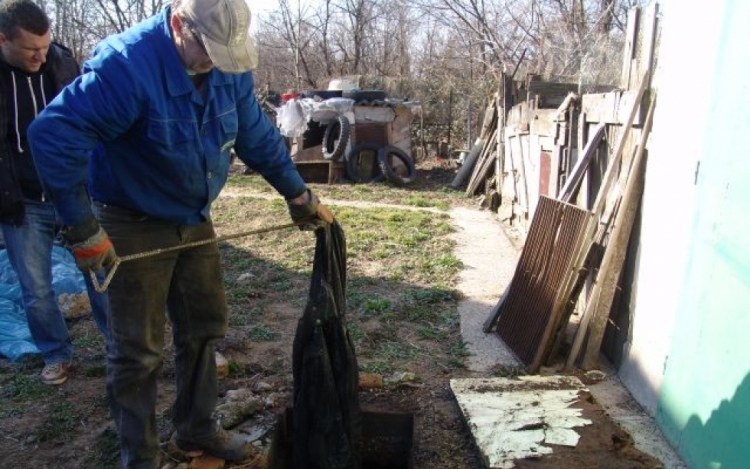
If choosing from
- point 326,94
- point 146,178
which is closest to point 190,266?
point 146,178

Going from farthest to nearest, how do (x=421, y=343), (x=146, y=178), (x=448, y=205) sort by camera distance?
(x=448, y=205), (x=421, y=343), (x=146, y=178)

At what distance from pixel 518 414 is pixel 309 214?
1396 mm

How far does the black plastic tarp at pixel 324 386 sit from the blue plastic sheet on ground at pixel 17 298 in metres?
2.09

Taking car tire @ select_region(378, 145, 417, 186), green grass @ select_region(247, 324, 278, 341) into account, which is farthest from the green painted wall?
car tire @ select_region(378, 145, 417, 186)

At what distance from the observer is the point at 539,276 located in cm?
392

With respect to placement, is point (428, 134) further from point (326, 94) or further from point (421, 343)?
point (421, 343)

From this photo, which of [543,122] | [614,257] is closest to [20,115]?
[614,257]

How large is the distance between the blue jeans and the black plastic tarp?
1.47 metres

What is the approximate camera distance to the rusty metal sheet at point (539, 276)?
3631 mm

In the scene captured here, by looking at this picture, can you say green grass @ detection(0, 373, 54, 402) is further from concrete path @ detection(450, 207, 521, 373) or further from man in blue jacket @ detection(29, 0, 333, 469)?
concrete path @ detection(450, 207, 521, 373)

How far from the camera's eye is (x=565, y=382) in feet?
10.5

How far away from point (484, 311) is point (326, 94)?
→ 9436 mm

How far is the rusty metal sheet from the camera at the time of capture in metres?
3.63

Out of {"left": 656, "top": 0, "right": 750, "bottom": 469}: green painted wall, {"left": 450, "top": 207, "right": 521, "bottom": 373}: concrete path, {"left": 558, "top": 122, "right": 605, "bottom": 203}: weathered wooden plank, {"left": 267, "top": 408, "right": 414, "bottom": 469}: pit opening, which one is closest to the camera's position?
{"left": 656, "top": 0, "right": 750, "bottom": 469}: green painted wall
